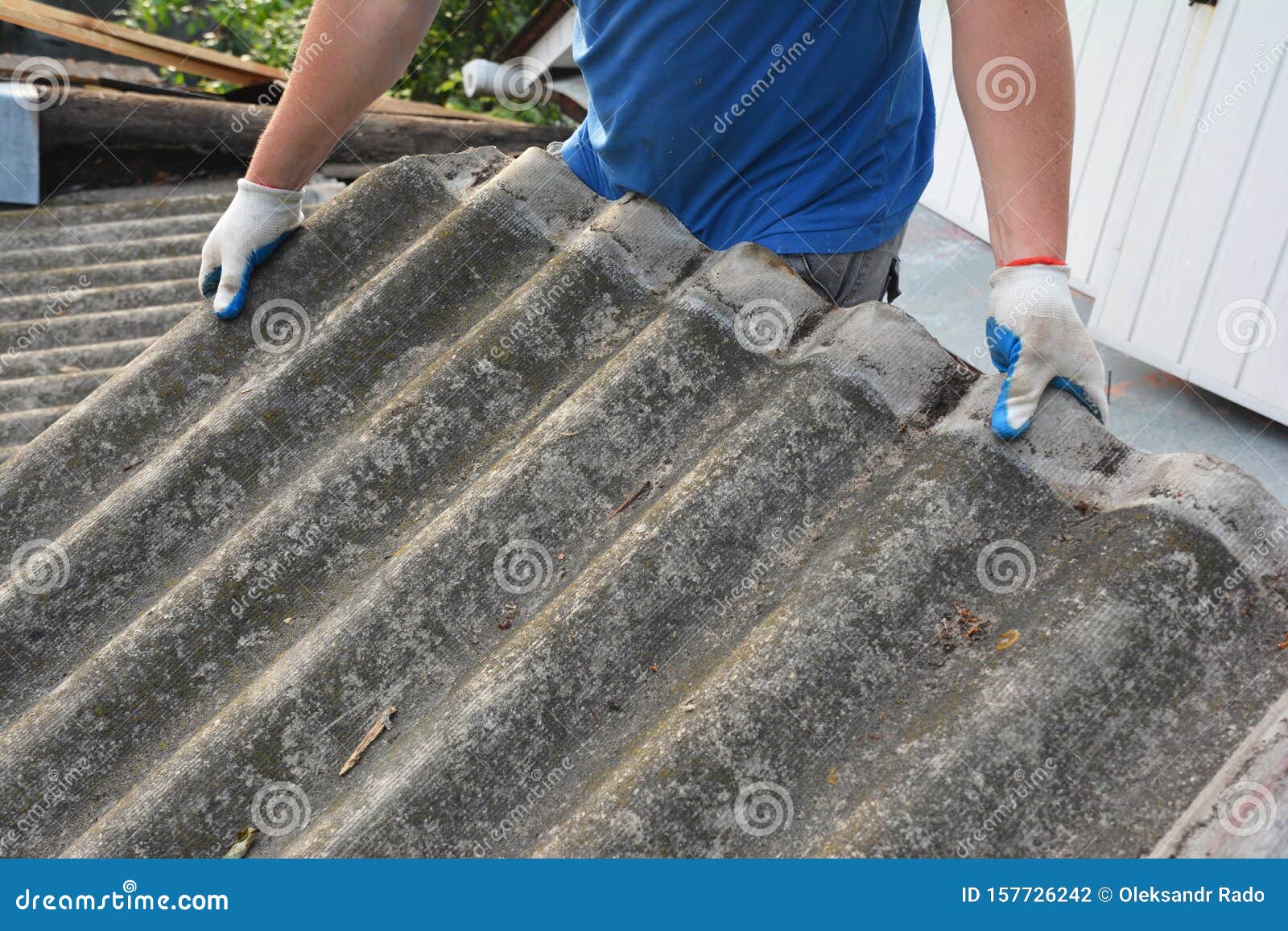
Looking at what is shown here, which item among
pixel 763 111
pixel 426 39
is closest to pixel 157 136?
pixel 763 111

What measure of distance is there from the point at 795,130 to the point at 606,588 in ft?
3.61

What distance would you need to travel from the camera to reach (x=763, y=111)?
2084 millimetres

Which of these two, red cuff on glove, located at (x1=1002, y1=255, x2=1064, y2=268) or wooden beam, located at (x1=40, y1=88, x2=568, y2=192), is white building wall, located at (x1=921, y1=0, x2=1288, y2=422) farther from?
wooden beam, located at (x1=40, y1=88, x2=568, y2=192)

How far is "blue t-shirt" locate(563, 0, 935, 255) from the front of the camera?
2004 mm

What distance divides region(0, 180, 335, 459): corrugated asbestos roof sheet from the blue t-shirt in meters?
1.74

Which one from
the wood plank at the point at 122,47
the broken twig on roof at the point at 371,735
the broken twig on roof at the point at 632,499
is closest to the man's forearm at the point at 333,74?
the broken twig on roof at the point at 632,499

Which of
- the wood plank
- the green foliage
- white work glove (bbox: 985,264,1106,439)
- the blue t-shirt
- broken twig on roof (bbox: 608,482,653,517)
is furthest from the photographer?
the green foliage

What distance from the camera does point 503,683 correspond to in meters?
1.52

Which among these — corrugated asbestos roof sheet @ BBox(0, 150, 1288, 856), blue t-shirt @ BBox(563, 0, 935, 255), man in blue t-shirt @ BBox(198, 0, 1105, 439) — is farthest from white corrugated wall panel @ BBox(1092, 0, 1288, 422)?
corrugated asbestos roof sheet @ BBox(0, 150, 1288, 856)

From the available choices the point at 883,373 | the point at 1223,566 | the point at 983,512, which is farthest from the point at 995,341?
the point at 1223,566

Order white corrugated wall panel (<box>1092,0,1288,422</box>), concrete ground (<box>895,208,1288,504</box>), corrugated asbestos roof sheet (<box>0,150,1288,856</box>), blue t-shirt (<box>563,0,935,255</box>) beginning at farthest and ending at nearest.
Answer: concrete ground (<box>895,208,1288,504</box>), white corrugated wall panel (<box>1092,0,1288,422</box>), blue t-shirt (<box>563,0,935,255</box>), corrugated asbestos roof sheet (<box>0,150,1288,856</box>)

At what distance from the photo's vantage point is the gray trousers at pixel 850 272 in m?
2.12

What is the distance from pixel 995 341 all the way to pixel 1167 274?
2.77m

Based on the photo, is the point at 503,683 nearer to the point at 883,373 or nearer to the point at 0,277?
the point at 883,373
